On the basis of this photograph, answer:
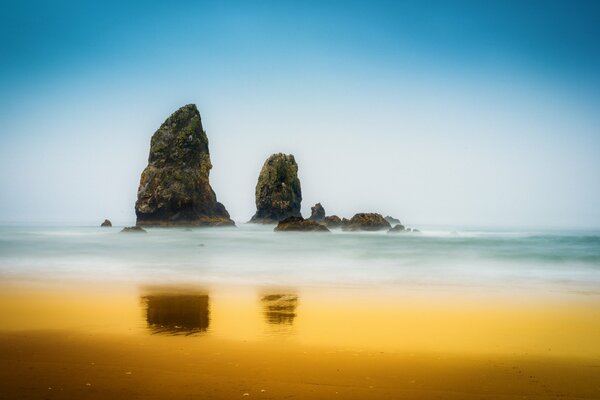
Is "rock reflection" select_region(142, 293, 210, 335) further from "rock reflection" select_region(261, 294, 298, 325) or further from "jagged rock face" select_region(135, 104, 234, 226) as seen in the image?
"jagged rock face" select_region(135, 104, 234, 226)

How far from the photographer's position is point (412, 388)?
4809 mm

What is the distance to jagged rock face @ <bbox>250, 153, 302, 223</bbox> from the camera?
81562mm

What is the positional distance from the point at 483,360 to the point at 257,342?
291cm

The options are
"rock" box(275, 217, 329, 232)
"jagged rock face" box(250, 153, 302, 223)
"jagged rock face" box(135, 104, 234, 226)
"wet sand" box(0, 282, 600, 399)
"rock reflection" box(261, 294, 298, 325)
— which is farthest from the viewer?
"jagged rock face" box(250, 153, 302, 223)

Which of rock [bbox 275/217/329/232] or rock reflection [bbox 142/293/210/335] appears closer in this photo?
rock reflection [bbox 142/293/210/335]

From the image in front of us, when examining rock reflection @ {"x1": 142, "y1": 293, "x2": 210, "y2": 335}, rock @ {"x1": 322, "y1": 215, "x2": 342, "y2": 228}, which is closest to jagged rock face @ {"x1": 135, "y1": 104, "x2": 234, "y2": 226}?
rock @ {"x1": 322, "y1": 215, "x2": 342, "y2": 228}

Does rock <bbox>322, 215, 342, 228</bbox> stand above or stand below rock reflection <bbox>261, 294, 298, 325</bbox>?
above

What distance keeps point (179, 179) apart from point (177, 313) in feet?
209

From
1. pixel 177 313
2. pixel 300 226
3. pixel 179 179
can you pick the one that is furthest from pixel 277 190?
pixel 177 313

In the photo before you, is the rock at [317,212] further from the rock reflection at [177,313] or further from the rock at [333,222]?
the rock reflection at [177,313]

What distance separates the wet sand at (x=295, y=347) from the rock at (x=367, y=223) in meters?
48.5

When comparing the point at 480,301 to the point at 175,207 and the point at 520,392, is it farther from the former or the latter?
the point at 175,207

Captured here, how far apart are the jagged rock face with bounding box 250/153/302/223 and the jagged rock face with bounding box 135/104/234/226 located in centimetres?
821

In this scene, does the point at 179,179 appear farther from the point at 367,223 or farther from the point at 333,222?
the point at 367,223
